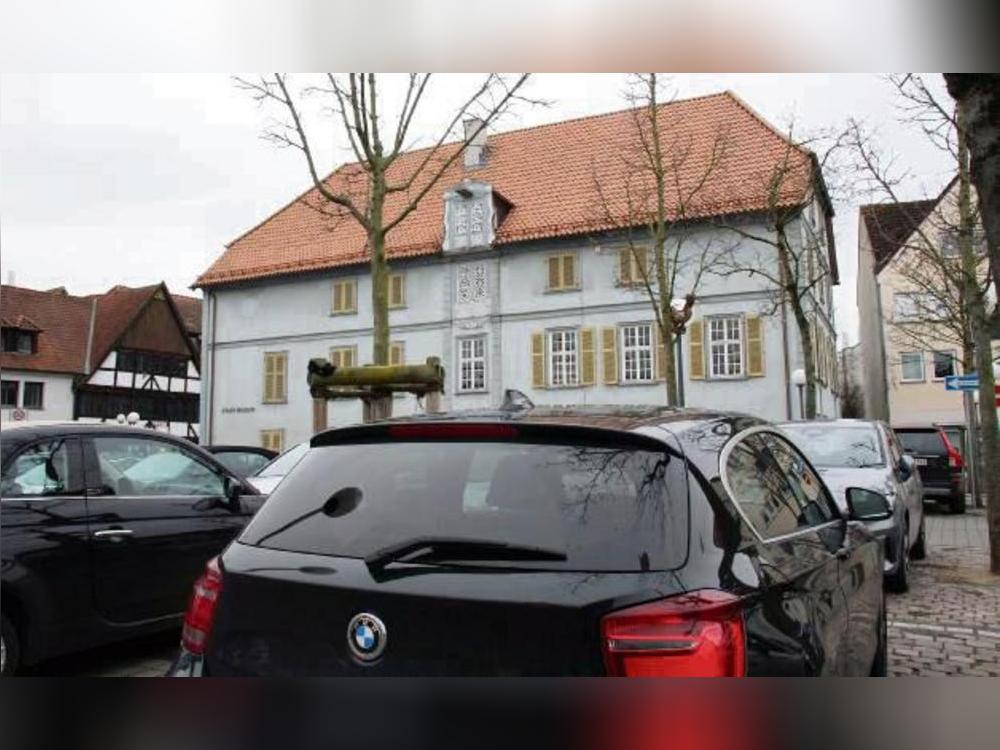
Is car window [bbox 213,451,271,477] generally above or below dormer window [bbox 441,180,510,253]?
below

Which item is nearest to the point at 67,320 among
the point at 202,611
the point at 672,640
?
the point at 202,611

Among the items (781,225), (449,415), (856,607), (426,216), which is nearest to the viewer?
(449,415)

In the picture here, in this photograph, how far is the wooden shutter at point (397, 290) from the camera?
1118 inches

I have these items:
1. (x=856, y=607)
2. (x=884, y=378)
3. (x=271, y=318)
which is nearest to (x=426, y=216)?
(x=271, y=318)

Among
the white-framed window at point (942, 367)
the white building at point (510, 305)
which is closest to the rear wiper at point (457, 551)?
the white building at point (510, 305)

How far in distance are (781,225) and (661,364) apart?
8.95 metres

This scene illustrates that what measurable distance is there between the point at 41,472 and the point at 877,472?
5739 millimetres

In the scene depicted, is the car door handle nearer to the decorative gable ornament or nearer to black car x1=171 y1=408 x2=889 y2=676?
Result: black car x1=171 y1=408 x2=889 y2=676

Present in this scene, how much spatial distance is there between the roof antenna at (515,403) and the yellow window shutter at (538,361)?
A: 23.2 metres

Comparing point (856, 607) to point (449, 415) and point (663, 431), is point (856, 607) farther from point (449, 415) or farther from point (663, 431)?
point (449, 415)

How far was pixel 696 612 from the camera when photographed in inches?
69.2

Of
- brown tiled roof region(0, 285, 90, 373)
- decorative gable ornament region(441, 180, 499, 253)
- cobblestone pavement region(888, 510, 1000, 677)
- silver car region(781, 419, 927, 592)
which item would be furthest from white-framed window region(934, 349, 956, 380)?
brown tiled roof region(0, 285, 90, 373)

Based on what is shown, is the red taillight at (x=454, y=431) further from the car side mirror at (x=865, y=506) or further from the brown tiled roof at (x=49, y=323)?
the car side mirror at (x=865, y=506)

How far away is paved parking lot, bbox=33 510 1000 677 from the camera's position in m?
4.19
